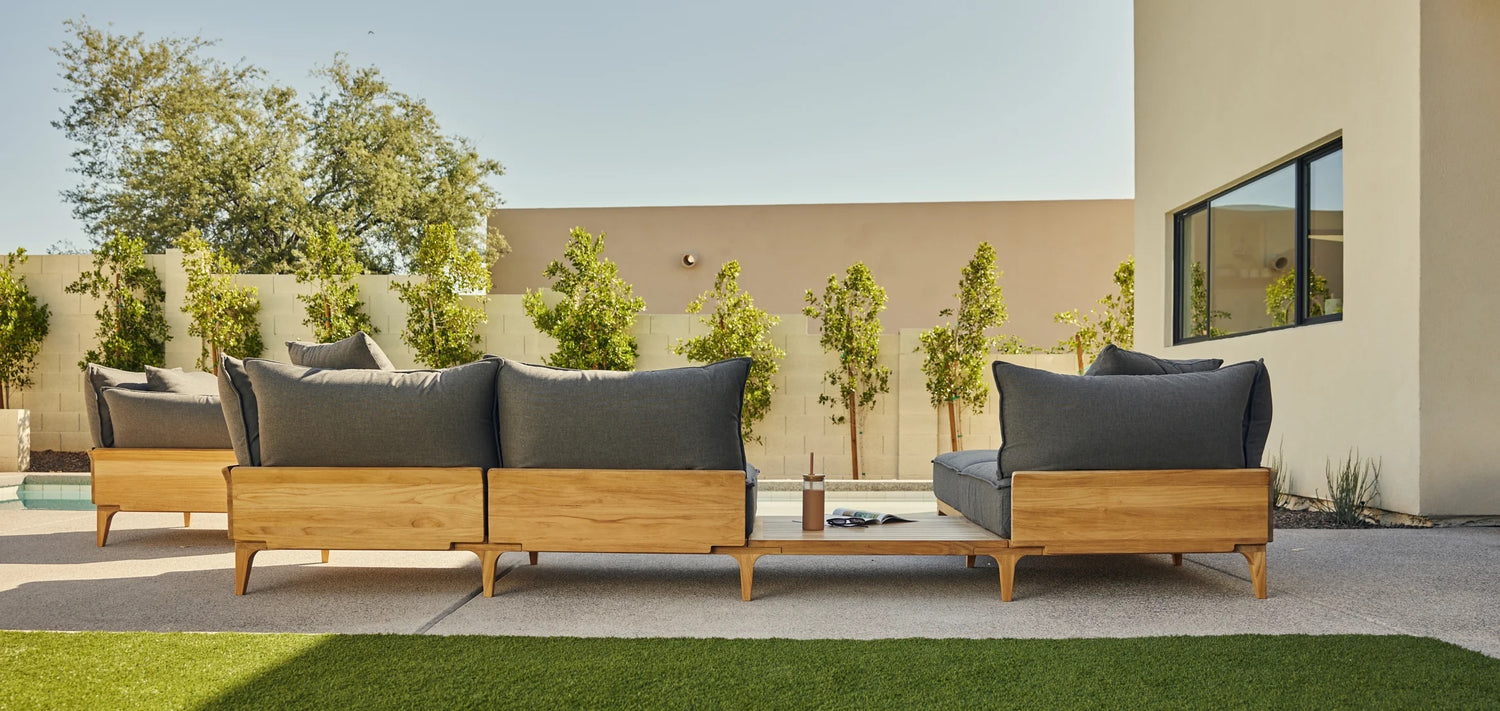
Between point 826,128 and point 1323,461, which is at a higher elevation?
point 826,128

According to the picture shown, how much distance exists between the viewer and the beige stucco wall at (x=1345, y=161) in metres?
4.94

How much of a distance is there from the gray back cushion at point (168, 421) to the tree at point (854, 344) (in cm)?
510

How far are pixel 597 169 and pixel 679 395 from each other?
38.0 ft

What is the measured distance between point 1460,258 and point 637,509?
4.28 meters

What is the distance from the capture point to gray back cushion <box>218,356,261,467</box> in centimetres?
344

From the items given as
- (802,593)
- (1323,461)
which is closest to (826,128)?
(1323,461)

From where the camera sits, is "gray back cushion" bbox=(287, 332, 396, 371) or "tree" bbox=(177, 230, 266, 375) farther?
"tree" bbox=(177, 230, 266, 375)

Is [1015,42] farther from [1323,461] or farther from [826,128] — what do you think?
[1323,461]

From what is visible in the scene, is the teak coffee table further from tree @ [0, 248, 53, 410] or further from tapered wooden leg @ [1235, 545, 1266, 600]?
tree @ [0, 248, 53, 410]

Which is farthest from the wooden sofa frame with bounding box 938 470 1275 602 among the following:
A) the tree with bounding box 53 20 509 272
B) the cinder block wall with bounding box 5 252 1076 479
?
the tree with bounding box 53 20 509 272

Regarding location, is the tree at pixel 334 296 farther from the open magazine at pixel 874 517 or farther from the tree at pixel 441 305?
the open magazine at pixel 874 517

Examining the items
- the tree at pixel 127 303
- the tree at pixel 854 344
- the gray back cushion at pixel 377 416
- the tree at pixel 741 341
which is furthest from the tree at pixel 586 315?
the gray back cushion at pixel 377 416

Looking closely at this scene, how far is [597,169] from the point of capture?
14320mm

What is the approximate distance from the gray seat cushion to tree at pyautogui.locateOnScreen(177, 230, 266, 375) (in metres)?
7.56
